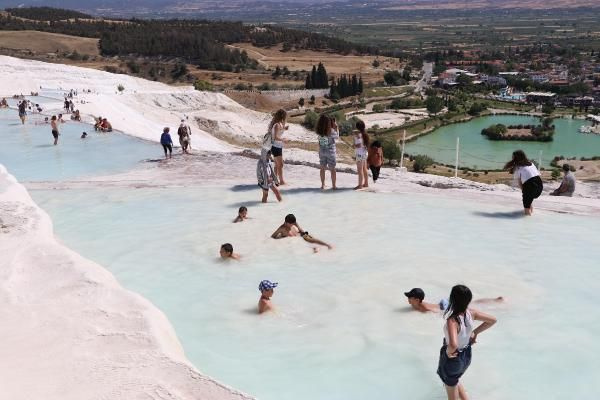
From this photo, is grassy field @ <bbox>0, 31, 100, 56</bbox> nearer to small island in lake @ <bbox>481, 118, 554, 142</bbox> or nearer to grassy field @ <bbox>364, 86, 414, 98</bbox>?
grassy field @ <bbox>364, 86, 414, 98</bbox>

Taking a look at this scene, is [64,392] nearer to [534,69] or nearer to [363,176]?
[363,176]

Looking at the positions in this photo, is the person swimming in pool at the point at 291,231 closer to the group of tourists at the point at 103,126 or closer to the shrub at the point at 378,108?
the group of tourists at the point at 103,126

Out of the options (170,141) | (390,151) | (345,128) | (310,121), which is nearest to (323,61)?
(345,128)

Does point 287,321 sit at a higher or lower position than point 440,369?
lower

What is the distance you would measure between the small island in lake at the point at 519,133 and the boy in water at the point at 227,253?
2847 inches

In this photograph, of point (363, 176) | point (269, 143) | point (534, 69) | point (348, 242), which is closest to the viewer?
point (348, 242)

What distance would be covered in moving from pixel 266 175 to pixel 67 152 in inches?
325

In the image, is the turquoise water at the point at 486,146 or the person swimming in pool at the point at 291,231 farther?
the turquoise water at the point at 486,146

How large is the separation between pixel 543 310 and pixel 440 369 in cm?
248

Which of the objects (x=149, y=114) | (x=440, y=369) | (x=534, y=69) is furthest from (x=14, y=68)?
(x=534, y=69)

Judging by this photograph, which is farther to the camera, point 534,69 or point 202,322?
point 534,69

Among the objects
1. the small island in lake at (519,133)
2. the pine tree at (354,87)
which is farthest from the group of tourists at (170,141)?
the pine tree at (354,87)

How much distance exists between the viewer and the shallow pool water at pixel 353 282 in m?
5.70

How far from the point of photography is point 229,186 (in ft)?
41.2
